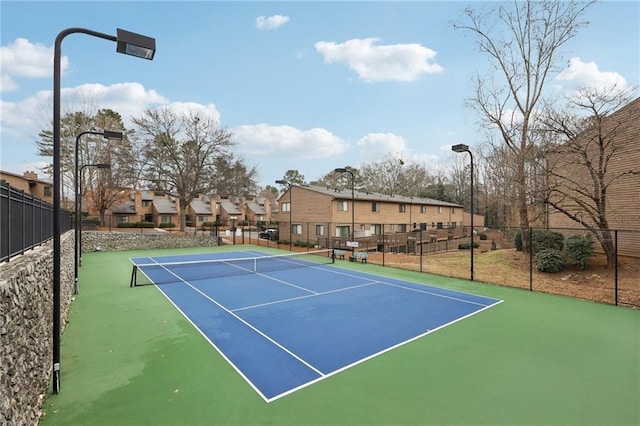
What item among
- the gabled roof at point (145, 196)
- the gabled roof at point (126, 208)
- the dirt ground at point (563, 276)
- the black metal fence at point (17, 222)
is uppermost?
the gabled roof at point (145, 196)

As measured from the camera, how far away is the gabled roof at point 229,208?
193 ft

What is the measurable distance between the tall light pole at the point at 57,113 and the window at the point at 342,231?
2464cm

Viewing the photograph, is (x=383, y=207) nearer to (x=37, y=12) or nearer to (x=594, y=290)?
(x=594, y=290)

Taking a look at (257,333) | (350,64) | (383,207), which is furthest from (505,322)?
(383,207)

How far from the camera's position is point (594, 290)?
11727mm

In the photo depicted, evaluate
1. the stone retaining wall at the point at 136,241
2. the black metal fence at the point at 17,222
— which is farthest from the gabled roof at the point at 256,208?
the black metal fence at the point at 17,222

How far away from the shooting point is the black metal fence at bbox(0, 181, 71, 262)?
13.0 feet

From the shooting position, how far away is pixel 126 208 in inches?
1916

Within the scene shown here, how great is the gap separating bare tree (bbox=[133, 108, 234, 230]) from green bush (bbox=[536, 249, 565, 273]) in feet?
97.6

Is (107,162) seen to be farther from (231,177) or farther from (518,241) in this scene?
(518,241)

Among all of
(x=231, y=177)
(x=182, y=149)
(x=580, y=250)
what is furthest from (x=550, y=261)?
(x=182, y=149)

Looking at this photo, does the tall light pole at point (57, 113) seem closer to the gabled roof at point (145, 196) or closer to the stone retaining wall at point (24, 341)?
the stone retaining wall at point (24, 341)

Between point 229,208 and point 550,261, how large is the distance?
5294 centimetres

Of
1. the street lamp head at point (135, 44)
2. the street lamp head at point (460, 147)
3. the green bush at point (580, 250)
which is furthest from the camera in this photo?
the green bush at point (580, 250)
